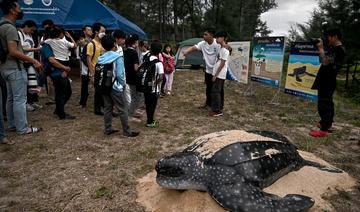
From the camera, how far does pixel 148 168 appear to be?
3.71 m

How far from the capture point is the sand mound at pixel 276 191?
2.74 m

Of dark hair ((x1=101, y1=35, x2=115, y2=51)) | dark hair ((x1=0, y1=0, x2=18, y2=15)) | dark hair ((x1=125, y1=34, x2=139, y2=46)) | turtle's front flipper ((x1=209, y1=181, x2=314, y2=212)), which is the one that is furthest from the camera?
dark hair ((x1=125, y1=34, x2=139, y2=46))

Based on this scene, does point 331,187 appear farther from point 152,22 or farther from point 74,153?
point 152,22

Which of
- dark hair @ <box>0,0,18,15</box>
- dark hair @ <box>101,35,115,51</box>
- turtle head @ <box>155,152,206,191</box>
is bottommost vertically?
turtle head @ <box>155,152,206,191</box>

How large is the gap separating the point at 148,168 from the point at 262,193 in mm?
1550

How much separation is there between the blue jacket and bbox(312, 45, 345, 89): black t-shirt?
3.32 meters

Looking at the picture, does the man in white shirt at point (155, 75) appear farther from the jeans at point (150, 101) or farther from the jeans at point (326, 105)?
the jeans at point (326, 105)

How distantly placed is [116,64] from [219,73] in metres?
2.29

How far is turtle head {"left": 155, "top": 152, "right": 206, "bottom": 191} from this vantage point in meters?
2.79

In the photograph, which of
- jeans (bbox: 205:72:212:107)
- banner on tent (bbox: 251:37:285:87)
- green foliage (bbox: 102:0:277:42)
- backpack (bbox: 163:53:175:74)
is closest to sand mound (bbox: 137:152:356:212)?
jeans (bbox: 205:72:212:107)

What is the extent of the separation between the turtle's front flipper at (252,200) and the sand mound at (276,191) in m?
0.12

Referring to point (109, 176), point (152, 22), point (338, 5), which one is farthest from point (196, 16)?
point (109, 176)

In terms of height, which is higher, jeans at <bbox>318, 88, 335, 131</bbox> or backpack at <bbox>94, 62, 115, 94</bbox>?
backpack at <bbox>94, 62, 115, 94</bbox>

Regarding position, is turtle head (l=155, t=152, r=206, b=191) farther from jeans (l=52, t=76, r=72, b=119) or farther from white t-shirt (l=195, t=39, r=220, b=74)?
white t-shirt (l=195, t=39, r=220, b=74)
